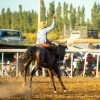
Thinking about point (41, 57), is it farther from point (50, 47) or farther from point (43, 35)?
point (43, 35)

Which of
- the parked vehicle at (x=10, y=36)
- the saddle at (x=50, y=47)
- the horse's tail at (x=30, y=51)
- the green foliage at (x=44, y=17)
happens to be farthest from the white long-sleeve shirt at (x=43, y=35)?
the green foliage at (x=44, y=17)

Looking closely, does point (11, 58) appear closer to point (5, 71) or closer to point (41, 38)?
point (5, 71)

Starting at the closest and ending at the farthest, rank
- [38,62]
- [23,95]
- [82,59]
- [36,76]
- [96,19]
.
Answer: [23,95] → [38,62] → [36,76] → [82,59] → [96,19]

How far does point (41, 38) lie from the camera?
11.3 m

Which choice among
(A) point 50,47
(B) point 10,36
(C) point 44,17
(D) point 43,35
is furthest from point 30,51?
(C) point 44,17

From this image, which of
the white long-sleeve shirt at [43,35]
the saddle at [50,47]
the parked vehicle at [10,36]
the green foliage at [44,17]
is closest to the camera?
the saddle at [50,47]

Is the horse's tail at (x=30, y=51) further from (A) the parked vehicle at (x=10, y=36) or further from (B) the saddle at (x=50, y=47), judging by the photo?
(A) the parked vehicle at (x=10, y=36)

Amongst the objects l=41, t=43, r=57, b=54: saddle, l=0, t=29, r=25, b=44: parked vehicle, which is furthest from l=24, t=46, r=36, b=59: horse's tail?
l=0, t=29, r=25, b=44: parked vehicle

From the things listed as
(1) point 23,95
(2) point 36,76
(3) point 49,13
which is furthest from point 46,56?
(3) point 49,13

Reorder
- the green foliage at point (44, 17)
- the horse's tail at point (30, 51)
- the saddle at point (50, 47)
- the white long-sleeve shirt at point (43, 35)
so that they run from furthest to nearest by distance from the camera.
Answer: the green foliage at point (44, 17) < the white long-sleeve shirt at point (43, 35) < the saddle at point (50, 47) < the horse's tail at point (30, 51)

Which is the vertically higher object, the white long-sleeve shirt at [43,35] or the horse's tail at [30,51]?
the white long-sleeve shirt at [43,35]

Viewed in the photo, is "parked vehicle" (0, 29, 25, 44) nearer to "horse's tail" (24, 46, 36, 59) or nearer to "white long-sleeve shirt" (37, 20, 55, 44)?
"white long-sleeve shirt" (37, 20, 55, 44)

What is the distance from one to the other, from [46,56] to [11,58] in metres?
6.96

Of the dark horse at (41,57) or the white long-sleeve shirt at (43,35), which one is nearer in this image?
the dark horse at (41,57)
